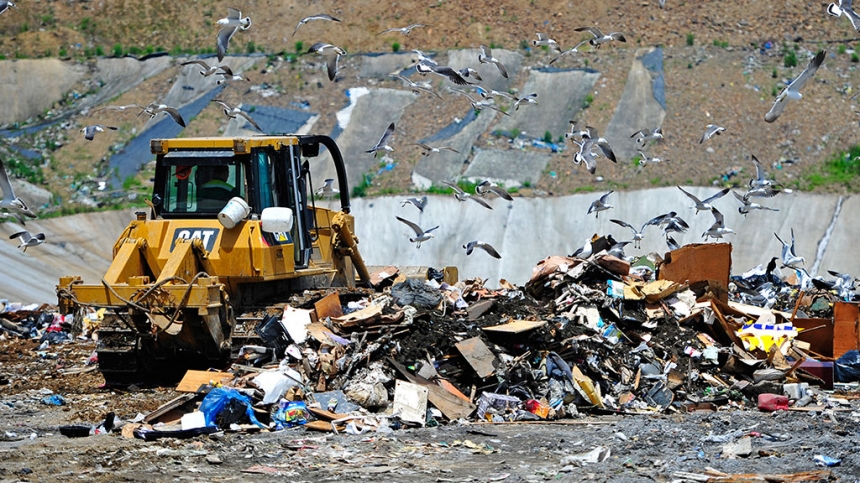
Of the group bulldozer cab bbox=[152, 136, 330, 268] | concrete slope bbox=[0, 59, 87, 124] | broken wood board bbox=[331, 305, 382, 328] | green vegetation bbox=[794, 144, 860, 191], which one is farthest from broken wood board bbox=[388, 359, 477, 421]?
concrete slope bbox=[0, 59, 87, 124]

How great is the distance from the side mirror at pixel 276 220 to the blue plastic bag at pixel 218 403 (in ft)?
7.41

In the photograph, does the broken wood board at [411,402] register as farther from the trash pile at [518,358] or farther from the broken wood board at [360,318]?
the broken wood board at [360,318]

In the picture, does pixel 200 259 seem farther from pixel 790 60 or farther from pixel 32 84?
pixel 790 60

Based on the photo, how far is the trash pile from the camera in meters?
9.73

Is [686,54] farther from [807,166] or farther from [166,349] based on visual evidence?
[166,349]

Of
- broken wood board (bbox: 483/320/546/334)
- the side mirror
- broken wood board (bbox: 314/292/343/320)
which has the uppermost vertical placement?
the side mirror

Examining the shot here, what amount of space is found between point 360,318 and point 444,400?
5.05 feet

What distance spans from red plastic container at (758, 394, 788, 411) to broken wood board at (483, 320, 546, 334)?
2151mm

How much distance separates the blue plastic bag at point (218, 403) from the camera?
9.27 metres

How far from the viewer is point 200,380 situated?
1023 cm

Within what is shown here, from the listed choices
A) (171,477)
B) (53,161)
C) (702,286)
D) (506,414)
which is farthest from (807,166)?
(171,477)

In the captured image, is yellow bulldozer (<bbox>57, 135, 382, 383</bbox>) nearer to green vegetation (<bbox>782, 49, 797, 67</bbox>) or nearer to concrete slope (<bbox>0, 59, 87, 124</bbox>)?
concrete slope (<bbox>0, 59, 87, 124</bbox>)

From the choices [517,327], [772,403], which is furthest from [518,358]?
[772,403]

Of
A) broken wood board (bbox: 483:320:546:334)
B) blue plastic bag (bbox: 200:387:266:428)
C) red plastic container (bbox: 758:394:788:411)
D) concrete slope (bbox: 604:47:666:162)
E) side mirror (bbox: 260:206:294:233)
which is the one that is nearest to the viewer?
blue plastic bag (bbox: 200:387:266:428)
